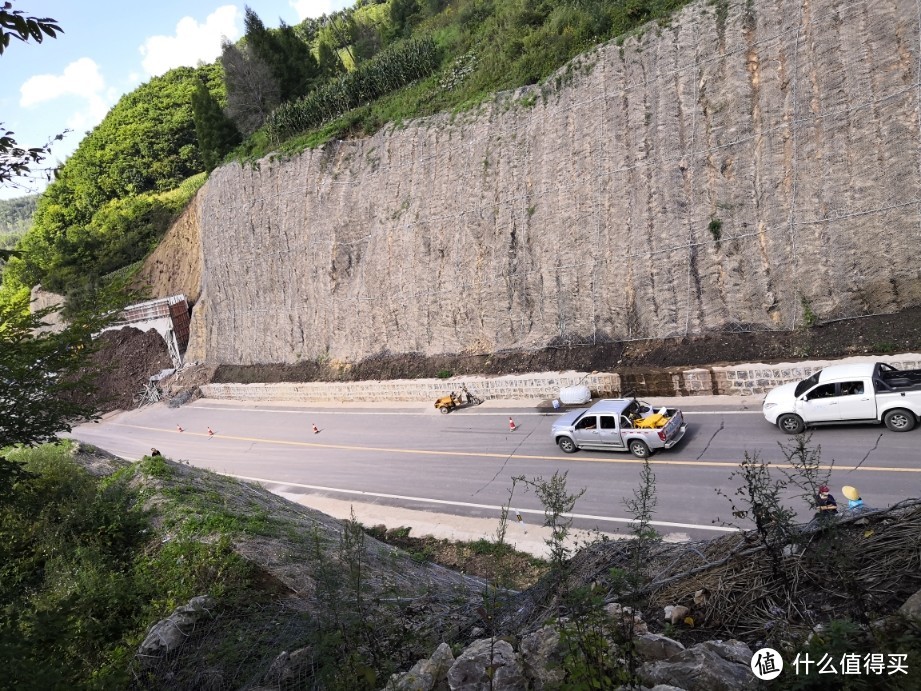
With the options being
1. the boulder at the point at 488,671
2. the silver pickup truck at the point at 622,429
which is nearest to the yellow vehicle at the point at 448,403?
the silver pickup truck at the point at 622,429

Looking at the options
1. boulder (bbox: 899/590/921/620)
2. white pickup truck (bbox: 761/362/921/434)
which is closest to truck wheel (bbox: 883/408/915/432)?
white pickup truck (bbox: 761/362/921/434)

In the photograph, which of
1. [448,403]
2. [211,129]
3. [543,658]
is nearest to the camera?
[543,658]

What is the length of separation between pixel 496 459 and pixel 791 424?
796 cm

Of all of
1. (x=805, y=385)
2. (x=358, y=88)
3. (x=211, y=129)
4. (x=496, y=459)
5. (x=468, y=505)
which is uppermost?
(x=211, y=129)

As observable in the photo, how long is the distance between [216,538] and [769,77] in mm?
20961

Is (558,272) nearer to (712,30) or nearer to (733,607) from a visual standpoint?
(712,30)

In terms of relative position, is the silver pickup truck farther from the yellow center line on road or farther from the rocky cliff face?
the rocky cliff face

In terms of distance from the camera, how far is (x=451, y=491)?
1580 cm

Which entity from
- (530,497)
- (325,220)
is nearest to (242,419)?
(325,220)

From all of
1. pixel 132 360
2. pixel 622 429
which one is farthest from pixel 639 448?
pixel 132 360

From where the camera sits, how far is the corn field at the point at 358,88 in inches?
1350

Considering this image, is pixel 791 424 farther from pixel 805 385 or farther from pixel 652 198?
pixel 652 198

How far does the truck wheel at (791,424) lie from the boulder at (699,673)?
36.2ft

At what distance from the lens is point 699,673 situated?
3777 mm
